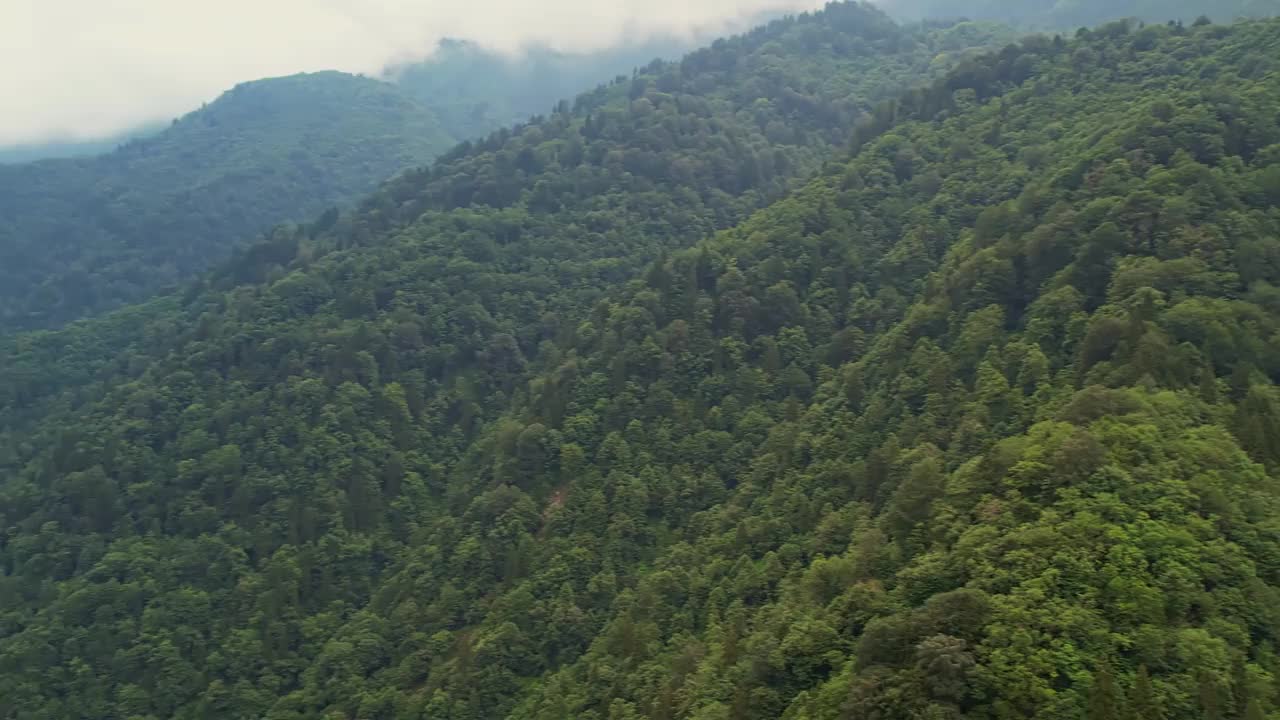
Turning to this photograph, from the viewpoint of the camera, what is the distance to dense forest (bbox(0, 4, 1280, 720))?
124ft

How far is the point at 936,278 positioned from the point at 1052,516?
37.6m

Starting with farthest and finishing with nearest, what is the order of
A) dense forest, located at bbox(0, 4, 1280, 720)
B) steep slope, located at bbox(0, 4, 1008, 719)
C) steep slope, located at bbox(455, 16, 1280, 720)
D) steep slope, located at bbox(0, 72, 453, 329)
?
steep slope, located at bbox(0, 72, 453, 329) < steep slope, located at bbox(0, 4, 1008, 719) < dense forest, located at bbox(0, 4, 1280, 720) < steep slope, located at bbox(455, 16, 1280, 720)

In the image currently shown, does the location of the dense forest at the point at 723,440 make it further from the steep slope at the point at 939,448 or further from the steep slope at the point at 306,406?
the steep slope at the point at 306,406

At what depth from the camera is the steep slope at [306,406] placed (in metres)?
71.9

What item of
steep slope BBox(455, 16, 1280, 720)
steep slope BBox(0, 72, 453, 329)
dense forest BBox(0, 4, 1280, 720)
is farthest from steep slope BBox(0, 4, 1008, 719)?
steep slope BBox(0, 72, 453, 329)

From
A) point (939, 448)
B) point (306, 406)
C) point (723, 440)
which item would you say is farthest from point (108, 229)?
point (939, 448)

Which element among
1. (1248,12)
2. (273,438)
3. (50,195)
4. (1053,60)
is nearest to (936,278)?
(1053,60)

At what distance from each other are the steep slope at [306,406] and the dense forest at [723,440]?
0.41m

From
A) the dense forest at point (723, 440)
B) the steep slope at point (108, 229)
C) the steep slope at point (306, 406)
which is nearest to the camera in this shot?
the dense forest at point (723, 440)

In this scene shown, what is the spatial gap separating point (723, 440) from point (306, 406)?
43.1 metres

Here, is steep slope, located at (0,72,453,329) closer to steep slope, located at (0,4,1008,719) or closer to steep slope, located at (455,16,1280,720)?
steep slope, located at (0,4,1008,719)

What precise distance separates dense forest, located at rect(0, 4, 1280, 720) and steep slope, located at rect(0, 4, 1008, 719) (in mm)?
414

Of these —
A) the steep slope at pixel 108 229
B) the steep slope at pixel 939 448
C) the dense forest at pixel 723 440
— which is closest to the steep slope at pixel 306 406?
the dense forest at pixel 723 440

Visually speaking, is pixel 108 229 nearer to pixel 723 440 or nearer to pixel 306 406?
pixel 306 406
